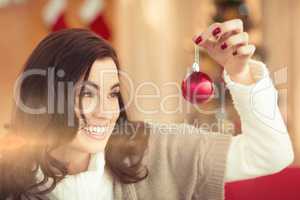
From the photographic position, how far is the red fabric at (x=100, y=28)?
27.6 inches

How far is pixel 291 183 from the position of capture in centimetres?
80

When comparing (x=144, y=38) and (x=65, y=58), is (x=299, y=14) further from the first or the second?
(x=65, y=58)

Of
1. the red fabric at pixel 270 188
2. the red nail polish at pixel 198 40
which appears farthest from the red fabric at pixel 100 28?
the red fabric at pixel 270 188

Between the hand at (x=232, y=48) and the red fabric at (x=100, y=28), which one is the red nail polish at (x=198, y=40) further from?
the red fabric at (x=100, y=28)

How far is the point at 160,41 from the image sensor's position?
2.54ft

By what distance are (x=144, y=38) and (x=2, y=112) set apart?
255 mm

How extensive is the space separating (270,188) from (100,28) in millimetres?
397

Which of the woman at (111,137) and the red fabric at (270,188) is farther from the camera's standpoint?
the red fabric at (270,188)

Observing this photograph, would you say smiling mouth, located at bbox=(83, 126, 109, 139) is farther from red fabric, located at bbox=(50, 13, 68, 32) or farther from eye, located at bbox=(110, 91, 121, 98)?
red fabric, located at bbox=(50, 13, 68, 32)

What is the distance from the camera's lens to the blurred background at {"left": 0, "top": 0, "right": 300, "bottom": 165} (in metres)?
0.69

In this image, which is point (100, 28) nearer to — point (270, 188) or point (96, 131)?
point (96, 131)

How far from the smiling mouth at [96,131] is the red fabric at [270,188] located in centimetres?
23

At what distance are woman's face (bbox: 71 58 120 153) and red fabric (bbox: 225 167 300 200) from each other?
9.1 inches

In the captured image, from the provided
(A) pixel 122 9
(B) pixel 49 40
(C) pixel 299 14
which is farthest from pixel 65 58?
(C) pixel 299 14
